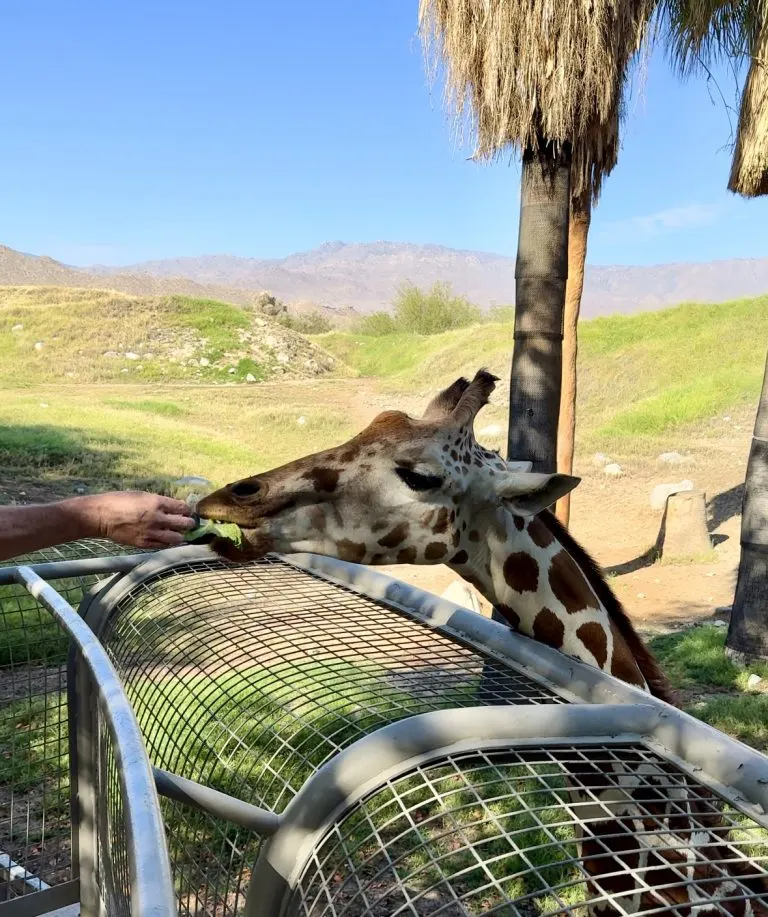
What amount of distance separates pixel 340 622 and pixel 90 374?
21.3 m

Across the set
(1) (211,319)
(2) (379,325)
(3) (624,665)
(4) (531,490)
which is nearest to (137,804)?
(4) (531,490)

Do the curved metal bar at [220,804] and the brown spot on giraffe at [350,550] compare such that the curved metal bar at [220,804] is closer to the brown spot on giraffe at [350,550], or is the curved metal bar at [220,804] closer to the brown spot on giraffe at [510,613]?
the brown spot on giraffe at [350,550]

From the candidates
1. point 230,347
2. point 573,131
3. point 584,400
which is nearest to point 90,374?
point 230,347

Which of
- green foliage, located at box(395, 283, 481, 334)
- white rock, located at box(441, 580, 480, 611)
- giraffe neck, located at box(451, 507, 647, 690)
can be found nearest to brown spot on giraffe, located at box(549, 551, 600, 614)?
giraffe neck, located at box(451, 507, 647, 690)

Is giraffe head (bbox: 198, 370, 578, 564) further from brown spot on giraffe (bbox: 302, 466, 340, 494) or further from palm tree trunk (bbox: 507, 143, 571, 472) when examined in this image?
palm tree trunk (bbox: 507, 143, 571, 472)

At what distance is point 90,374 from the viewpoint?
2155 cm

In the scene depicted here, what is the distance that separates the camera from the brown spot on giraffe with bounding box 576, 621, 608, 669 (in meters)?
2.10

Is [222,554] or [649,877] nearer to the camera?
[649,877]

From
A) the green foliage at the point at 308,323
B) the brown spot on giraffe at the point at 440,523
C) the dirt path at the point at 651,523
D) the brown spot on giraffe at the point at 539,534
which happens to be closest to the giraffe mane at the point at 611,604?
the brown spot on giraffe at the point at 539,534

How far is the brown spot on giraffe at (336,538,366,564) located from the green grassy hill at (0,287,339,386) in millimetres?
19628

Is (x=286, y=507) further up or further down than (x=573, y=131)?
further down

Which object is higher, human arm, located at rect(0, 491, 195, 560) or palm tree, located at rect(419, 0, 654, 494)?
palm tree, located at rect(419, 0, 654, 494)

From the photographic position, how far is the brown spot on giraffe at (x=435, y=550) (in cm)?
204

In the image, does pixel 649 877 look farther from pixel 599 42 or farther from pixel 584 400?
pixel 584 400
